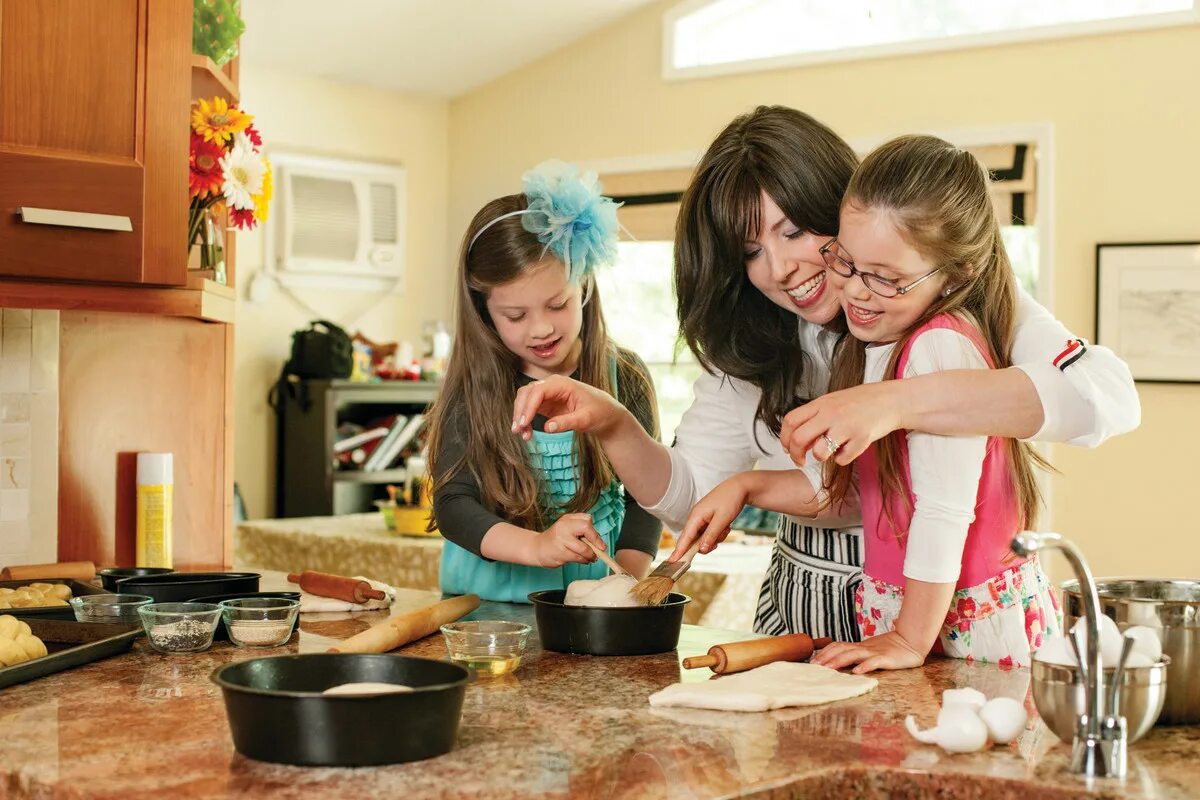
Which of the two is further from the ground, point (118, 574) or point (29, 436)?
point (29, 436)

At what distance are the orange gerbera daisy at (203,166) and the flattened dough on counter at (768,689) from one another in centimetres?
125

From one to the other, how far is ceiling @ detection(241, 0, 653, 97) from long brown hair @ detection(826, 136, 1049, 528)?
3.98 meters

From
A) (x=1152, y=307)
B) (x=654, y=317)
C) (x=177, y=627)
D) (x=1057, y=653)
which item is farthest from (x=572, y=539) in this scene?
(x=654, y=317)

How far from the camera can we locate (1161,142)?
4742mm

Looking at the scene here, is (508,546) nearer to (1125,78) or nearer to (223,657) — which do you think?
(223,657)

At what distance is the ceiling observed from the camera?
17.2ft

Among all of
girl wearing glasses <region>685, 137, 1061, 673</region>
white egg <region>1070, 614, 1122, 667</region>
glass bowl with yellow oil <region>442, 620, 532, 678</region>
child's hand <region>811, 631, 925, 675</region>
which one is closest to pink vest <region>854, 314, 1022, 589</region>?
girl wearing glasses <region>685, 137, 1061, 673</region>

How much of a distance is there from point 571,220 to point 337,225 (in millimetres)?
4029

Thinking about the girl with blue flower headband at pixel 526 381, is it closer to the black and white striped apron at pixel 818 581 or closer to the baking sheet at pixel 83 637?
the black and white striped apron at pixel 818 581

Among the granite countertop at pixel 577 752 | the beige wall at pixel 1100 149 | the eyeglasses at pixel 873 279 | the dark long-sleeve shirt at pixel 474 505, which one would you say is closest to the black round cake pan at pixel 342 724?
the granite countertop at pixel 577 752

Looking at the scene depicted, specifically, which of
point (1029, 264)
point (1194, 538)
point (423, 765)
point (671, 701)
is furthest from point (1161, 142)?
point (423, 765)

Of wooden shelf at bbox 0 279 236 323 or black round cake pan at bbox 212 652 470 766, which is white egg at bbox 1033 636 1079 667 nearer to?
black round cake pan at bbox 212 652 470 766

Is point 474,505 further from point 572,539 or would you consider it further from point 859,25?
point 859,25

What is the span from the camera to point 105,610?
163 centimetres
